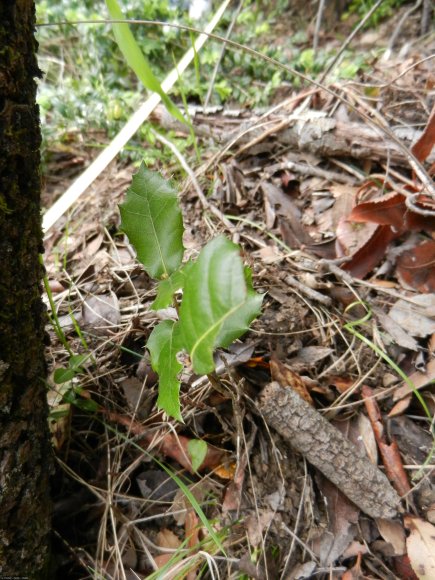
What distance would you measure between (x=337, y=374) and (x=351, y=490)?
0.91 feet

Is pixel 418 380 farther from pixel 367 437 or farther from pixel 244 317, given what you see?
pixel 244 317

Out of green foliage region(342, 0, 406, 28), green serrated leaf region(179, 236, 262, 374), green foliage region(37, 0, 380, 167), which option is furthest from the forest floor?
green foliage region(342, 0, 406, 28)

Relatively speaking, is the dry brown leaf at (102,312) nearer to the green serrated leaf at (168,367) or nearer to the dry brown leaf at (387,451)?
the green serrated leaf at (168,367)

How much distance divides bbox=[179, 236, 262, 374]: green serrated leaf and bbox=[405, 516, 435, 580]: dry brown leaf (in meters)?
0.69

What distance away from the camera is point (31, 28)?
0.66m

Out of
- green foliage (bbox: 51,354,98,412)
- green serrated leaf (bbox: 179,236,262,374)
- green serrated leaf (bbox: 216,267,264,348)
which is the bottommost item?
green foliage (bbox: 51,354,98,412)

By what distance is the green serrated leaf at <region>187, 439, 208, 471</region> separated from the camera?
925 millimetres

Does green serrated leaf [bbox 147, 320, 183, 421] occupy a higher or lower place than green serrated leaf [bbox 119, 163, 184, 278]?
lower

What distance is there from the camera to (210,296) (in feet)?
1.70

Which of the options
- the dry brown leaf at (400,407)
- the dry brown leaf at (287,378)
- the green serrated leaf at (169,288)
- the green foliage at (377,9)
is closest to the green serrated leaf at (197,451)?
the dry brown leaf at (287,378)

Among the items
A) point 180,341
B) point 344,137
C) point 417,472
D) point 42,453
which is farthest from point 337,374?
point 344,137

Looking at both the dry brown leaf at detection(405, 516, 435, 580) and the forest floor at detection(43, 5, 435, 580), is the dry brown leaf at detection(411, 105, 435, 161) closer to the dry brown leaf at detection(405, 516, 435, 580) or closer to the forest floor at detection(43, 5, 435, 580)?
the forest floor at detection(43, 5, 435, 580)

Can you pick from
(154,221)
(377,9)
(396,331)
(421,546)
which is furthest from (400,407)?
(377,9)

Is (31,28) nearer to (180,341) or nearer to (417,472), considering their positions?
(180,341)
